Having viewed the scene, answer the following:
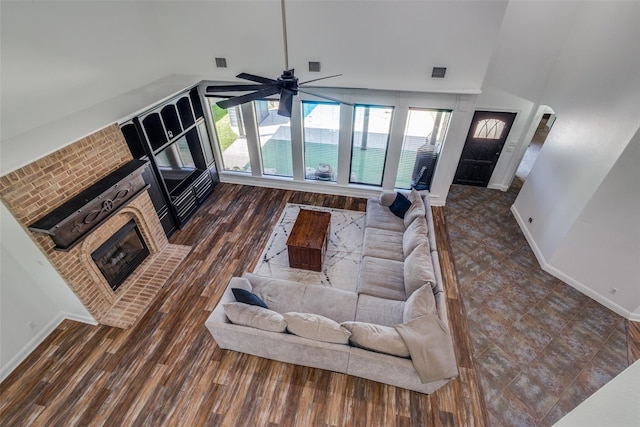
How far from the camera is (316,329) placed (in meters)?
3.34

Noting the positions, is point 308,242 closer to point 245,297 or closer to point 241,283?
point 241,283

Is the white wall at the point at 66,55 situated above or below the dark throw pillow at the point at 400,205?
above

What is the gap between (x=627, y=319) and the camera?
4.46 meters

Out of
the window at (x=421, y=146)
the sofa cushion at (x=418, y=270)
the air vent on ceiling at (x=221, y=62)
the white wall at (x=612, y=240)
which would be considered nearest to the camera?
the sofa cushion at (x=418, y=270)

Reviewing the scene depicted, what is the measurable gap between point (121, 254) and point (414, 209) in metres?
5.09

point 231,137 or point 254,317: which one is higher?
point 231,137

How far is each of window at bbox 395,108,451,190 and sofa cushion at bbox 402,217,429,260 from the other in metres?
2.06

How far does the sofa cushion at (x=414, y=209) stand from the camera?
16.6ft

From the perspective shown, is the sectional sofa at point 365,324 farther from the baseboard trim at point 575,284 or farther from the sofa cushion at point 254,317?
the baseboard trim at point 575,284

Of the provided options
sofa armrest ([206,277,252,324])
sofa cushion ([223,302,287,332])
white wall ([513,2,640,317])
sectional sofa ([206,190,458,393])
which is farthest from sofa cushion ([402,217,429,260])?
sofa armrest ([206,277,252,324])

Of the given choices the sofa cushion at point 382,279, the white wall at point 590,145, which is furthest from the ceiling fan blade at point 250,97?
the white wall at point 590,145

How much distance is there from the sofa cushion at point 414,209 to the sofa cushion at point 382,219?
0.52 ft

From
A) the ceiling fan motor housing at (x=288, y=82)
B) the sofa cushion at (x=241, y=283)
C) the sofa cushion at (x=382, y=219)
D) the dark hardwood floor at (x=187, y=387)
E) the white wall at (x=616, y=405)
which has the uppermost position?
the ceiling fan motor housing at (x=288, y=82)

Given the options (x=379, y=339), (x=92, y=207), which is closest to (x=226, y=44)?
(x=92, y=207)
